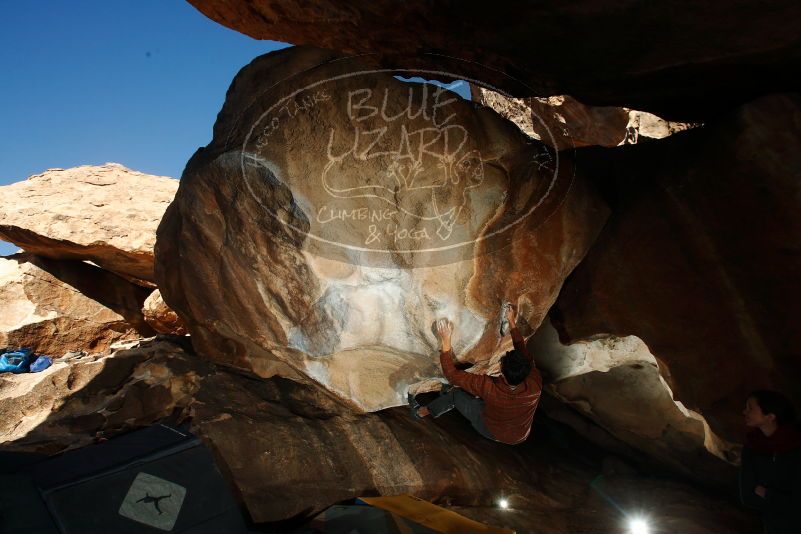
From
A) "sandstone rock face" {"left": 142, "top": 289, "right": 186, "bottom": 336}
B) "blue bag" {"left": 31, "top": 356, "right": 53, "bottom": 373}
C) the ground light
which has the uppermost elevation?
"sandstone rock face" {"left": 142, "top": 289, "right": 186, "bottom": 336}

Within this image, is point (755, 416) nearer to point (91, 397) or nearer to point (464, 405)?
point (464, 405)

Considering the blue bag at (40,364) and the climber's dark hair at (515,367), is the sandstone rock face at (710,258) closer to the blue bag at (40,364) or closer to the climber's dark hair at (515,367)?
the climber's dark hair at (515,367)

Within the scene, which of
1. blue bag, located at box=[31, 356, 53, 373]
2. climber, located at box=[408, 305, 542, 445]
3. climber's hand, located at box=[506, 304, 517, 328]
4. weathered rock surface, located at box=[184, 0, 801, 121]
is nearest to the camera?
weathered rock surface, located at box=[184, 0, 801, 121]

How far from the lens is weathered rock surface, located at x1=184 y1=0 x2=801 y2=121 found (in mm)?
2471

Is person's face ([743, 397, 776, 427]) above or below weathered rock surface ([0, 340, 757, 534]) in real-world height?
above

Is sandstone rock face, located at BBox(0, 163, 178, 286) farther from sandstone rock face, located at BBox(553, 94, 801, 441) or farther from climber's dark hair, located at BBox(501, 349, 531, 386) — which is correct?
sandstone rock face, located at BBox(553, 94, 801, 441)

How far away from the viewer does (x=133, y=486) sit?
97.8 inches

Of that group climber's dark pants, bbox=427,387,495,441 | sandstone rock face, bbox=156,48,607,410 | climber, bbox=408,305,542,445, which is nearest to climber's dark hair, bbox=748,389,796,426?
climber, bbox=408,305,542,445

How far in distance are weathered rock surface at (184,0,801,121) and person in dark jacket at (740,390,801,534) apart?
192cm

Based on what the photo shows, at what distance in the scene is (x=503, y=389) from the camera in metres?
3.69

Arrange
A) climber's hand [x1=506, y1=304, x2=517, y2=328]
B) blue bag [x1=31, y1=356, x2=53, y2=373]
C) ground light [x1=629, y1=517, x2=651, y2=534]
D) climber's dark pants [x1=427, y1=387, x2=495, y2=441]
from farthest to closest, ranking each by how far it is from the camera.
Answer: blue bag [x1=31, y1=356, x2=53, y2=373] < ground light [x1=629, y1=517, x2=651, y2=534] < climber's dark pants [x1=427, y1=387, x2=495, y2=441] < climber's hand [x1=506, y1=304, x2=517, y2=328]

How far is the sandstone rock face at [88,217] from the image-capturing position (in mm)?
6539

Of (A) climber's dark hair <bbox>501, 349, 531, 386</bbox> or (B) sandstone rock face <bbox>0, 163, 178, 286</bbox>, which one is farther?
(B) sandstone rock face <bbox>0, 163, 178, 286</bbox>

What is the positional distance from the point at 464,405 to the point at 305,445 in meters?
1.27
